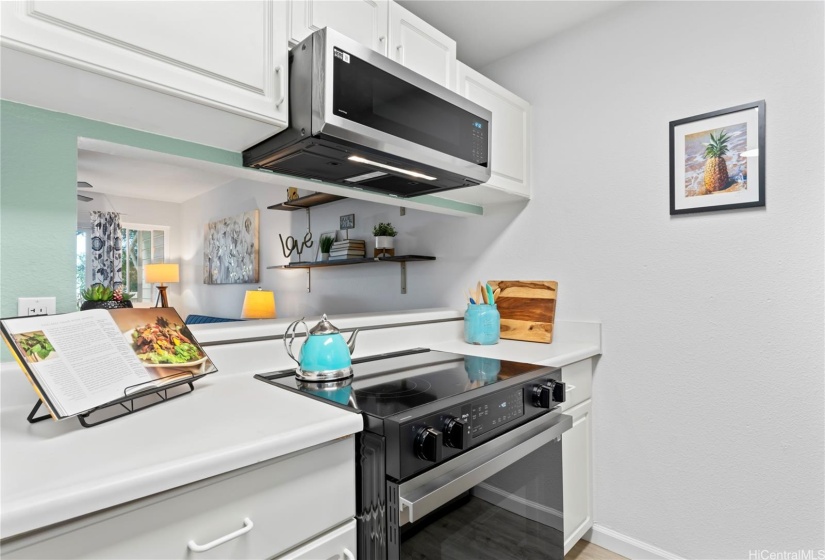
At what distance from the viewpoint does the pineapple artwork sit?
1613mm

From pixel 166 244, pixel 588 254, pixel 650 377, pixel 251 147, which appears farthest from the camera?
pixel 166 244

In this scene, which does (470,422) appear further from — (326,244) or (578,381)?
(326,244)

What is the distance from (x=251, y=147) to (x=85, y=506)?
3.62 ft

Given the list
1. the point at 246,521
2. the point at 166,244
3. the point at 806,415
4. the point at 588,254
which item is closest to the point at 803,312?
the point at 806,415

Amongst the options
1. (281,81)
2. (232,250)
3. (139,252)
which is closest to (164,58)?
(281,81)

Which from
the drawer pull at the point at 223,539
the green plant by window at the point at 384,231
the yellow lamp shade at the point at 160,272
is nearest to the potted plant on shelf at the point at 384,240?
the green plant by window at the point at 384,231

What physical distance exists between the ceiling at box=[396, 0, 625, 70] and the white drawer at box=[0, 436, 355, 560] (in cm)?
187

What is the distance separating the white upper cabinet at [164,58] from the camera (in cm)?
85

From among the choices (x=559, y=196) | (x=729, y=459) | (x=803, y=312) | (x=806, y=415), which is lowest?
(x=729, y=459)

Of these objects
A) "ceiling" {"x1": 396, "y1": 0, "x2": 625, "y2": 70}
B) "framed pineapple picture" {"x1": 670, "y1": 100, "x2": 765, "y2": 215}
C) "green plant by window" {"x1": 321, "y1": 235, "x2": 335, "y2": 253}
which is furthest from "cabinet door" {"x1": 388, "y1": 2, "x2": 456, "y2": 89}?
"green plant by window" {"x1": 321, "y1": 235, "x2": 335, "y2": 253}

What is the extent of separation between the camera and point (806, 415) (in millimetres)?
1487

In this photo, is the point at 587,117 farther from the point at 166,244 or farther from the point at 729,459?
the point at 166,244

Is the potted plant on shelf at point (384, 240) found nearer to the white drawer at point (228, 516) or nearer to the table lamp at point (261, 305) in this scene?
the table lamp at point (261, 305)

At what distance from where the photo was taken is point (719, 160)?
166cm
